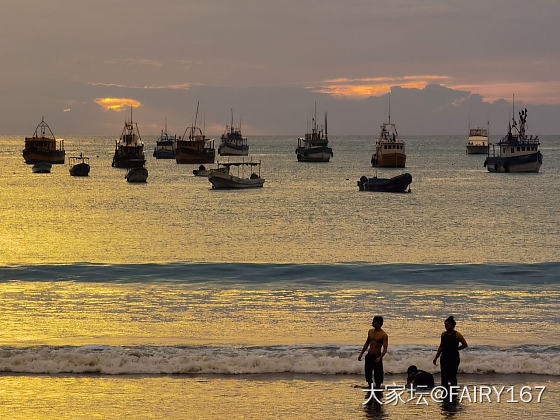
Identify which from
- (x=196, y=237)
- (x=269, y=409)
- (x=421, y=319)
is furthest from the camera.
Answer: (x=196, y=237)

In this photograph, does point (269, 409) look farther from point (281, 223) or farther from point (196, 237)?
point (281, 223)

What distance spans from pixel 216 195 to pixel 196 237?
40.4 meters

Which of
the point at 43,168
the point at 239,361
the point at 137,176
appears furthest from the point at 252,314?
the point at 43,168

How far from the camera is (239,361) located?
2192 cm

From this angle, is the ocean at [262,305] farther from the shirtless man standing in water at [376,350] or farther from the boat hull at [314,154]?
the boat hull at [314,154]

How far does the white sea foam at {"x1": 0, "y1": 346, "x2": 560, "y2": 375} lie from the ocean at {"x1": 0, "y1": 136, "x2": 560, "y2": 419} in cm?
5

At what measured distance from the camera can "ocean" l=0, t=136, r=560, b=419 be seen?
19141 millimetres

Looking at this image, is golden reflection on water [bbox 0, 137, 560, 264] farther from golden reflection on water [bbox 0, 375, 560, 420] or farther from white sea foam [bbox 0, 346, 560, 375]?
golden reflection on water [bbox 0, 375, 560, 420]

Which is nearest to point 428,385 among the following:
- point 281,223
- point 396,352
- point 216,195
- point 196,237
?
point 396,352

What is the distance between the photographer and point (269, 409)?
1777 cm

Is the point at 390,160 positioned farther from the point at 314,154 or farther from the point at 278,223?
the point at 278,223

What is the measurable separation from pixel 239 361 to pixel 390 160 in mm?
131685

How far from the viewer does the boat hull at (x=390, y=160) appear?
150 m

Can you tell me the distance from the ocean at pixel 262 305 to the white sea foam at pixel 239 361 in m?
0.05
